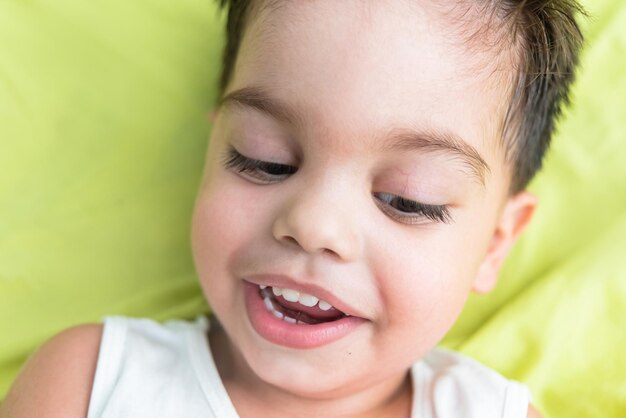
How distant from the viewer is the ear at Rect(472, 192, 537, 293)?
4.51 ft

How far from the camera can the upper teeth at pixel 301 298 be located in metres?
1.14

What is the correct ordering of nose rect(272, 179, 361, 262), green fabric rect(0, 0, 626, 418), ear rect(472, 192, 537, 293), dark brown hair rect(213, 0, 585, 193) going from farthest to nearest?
green fabric rect(0, 0, 626, 418), ear rect(472, 192, 537, 293), dark brown hair rect(213, 0, 585, 193), nose rect(272, 179, 361, 262)

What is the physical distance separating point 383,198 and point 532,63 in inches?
11.9

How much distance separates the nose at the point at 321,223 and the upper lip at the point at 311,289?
46 mm

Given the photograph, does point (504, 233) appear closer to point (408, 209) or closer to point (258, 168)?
point (408, 209)

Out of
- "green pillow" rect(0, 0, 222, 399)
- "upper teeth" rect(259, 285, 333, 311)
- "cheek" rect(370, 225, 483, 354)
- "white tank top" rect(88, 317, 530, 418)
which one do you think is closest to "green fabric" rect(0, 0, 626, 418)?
"green pillow" rect(0, 0, 222, 399)

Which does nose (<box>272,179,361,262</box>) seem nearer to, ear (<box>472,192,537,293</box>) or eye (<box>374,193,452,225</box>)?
eye (<box>374,193,452,225</box>)

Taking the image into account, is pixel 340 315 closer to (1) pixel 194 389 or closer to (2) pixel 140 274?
(1) pixel 194 389

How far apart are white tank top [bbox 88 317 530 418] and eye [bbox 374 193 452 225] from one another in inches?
13.2

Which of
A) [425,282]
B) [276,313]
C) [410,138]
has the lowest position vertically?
[276,313]

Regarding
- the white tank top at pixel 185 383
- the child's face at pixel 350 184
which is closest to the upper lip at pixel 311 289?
the child's face at pixel 350 184

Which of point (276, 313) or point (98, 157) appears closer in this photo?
point (276, 313)

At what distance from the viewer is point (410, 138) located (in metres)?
1.11

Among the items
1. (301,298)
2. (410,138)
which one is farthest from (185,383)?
(410,138)
